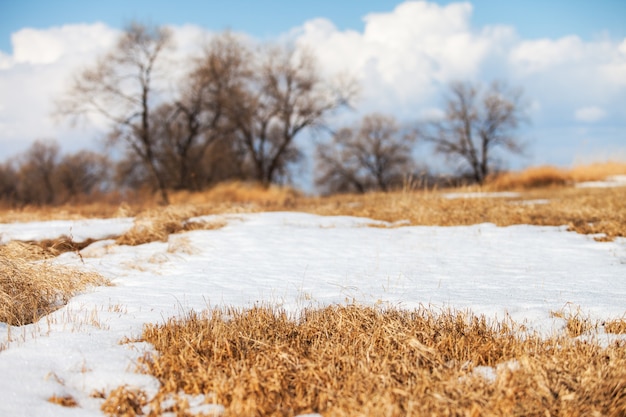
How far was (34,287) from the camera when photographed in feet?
13.9

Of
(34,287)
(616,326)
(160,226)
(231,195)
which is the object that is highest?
(231,195)

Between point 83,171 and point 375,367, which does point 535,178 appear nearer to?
point 375,367

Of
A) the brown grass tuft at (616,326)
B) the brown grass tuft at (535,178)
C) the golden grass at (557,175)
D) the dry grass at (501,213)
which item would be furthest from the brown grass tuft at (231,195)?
the brown grass tuft at (616,326)

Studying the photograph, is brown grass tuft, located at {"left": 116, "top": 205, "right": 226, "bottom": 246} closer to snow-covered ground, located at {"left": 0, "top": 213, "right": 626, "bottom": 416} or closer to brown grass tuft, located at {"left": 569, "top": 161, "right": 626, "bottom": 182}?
snow-covered ground, located at {"left": 0, "top": 213, "right": 626, "bottom": 416}

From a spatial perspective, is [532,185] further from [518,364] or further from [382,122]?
[382,122]

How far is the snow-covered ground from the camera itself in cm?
294

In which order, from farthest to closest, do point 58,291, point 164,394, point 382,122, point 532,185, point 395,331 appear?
point 382,122 < point 532,185 < point 58,291 < point 395,331 < point 164,394

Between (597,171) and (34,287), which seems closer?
(34,287)

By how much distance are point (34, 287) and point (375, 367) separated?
3.26 meters

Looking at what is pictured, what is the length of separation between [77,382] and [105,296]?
1691mm

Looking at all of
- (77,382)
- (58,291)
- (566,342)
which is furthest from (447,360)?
(58,291)

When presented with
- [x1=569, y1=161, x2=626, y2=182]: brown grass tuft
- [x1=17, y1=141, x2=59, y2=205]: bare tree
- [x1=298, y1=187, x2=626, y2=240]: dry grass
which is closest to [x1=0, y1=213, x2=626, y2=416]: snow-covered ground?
[x1=298, y1=187, x2=626, y2=240]: dry grass

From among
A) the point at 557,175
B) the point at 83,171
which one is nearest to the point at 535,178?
the point at 557,175

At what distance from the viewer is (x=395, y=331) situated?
130 inches
